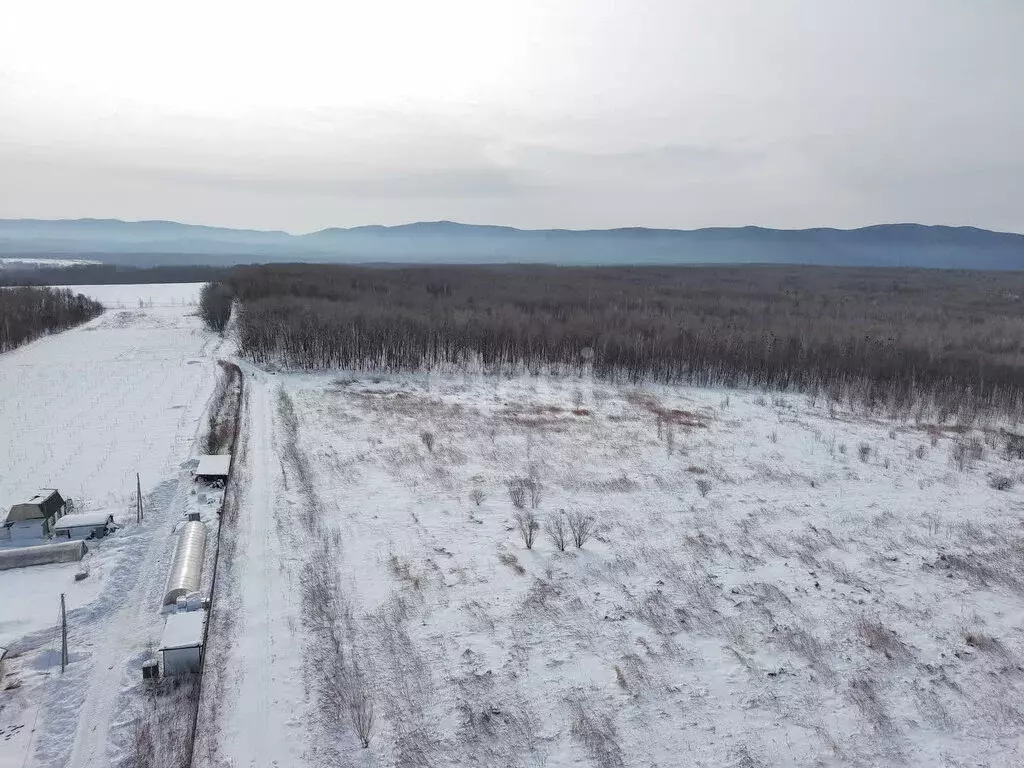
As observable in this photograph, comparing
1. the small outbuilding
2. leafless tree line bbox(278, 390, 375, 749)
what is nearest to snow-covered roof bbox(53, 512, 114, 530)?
leafless tree line bbox(278, 390, 375, 749)

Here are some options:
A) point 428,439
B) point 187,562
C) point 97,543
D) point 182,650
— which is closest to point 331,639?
point 182,650

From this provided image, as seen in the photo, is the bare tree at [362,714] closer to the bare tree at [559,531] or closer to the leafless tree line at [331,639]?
the leafless tree line at [331,639]

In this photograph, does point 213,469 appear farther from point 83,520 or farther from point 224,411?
point 224,411

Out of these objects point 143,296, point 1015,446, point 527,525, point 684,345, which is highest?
point 684,345

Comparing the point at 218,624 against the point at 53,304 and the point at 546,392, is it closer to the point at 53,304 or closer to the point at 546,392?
the point at 546,392

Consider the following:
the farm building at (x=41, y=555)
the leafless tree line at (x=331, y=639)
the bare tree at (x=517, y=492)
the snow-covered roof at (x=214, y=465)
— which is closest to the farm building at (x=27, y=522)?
the farm building at (x=41, y=555)

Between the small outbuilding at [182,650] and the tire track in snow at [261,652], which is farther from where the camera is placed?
the small outbuilding at [182,650]
